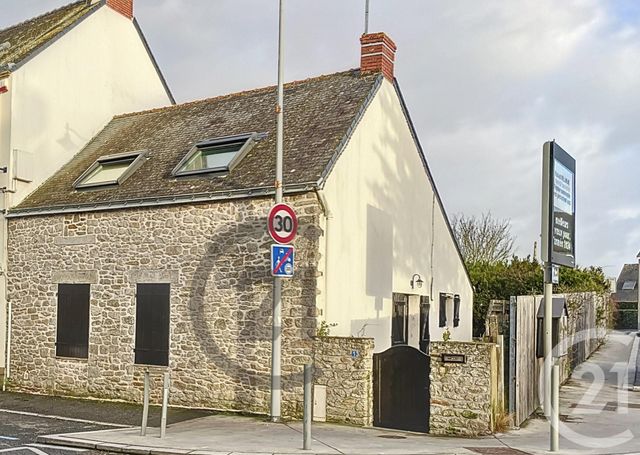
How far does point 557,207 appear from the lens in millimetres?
10906

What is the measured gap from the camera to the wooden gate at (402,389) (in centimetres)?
1205

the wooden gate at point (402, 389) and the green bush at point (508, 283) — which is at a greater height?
the green bush at point (508, 283)

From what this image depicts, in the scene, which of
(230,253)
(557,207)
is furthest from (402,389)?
(230,253)

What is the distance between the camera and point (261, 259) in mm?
13680

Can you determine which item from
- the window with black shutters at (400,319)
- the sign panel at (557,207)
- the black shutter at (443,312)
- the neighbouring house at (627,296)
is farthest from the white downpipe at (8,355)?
the neighbouring house at (627,296)

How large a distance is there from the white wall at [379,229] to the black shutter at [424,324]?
0.31 meters

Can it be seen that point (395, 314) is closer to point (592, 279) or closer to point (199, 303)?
point (199, 303)

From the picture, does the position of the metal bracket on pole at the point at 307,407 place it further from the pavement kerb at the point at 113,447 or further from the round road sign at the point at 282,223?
the round road sign at the point at 282,223

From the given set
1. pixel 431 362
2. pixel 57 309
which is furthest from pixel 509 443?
pixel 57 309

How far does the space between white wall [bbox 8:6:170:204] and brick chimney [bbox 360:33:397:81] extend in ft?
26.9

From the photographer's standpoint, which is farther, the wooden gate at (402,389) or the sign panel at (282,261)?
the sign panel at (282,261)

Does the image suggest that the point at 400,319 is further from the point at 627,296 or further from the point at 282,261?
the point at 627,296

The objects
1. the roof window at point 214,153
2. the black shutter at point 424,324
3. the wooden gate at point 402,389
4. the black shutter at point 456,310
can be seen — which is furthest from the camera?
the black shutter at point 456,310

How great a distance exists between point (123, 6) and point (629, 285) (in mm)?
58584
